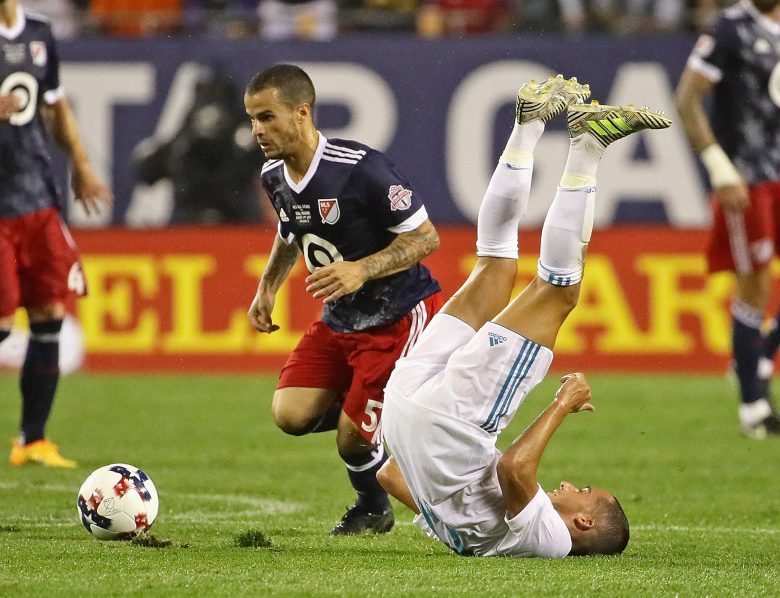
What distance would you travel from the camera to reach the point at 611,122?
5.96m

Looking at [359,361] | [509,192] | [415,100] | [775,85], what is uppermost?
[509,192]

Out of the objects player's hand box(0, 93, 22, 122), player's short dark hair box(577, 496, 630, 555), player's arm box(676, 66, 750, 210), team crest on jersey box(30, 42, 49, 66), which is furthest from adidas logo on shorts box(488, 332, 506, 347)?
player's arm box(676, 66, 750, 210)

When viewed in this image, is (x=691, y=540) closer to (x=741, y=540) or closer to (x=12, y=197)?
(x=741, y=540)

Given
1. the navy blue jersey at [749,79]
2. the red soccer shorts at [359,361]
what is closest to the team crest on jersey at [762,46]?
the navy blue jersey at [749,79]

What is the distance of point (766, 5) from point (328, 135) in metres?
5.49

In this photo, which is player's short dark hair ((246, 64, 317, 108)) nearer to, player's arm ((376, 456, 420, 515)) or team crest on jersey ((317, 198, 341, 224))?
team crest on jersey ((317, 198, 341, 224))

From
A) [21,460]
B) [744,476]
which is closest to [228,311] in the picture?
[21,460]

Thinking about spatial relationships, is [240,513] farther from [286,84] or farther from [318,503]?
[286,84]

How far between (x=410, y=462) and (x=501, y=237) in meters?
1.05

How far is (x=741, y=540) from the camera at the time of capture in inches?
249

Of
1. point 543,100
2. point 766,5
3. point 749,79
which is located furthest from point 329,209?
point 766,5

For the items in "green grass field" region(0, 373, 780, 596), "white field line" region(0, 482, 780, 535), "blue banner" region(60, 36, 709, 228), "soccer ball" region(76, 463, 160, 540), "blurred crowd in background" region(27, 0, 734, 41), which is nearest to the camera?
"green grass field" region(0, 373, 780, 596)

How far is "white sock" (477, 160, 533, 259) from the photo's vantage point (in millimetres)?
6113

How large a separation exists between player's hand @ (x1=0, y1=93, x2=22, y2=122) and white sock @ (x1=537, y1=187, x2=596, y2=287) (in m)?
3.50
